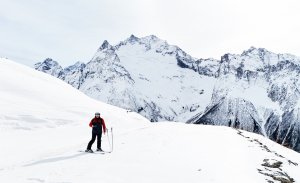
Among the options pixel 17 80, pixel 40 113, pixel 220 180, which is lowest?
pixel 220 180

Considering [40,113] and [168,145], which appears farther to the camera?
[40,113]

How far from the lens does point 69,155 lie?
21953 millimetres

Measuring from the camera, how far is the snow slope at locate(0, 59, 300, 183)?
1756 cm

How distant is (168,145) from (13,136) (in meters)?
9.61

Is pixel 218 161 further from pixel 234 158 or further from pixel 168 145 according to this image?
pixel 168 145

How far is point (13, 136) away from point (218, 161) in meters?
13.0

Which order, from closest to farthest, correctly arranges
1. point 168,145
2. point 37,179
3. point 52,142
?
1. point 37,179
2. point 168,145
3. point 52,142

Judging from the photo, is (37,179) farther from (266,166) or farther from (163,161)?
(266,166)

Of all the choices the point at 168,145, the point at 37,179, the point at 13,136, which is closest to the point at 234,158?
the point at 168,145

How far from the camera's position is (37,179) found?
1595 centimetres

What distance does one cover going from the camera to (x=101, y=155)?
22.4 meters

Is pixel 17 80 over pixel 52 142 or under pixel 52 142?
over

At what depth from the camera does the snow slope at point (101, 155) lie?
1756 cm

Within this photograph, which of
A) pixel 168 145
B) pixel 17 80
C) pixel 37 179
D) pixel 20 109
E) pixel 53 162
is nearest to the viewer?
pixel 37 179
